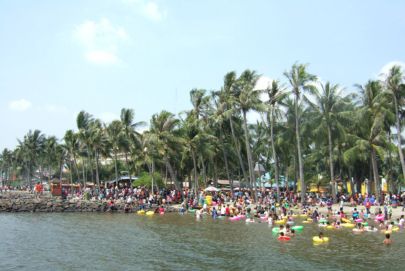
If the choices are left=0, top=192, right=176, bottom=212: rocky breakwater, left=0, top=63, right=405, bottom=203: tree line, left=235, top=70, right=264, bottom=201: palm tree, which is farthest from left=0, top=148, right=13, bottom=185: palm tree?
left=235, top=70, right=264, bottom=201: palm tree

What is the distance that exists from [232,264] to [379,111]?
3495cm

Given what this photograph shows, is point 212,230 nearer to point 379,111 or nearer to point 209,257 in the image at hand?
point 209,257

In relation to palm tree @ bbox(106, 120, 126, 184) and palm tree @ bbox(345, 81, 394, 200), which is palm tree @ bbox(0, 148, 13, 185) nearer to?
palm tree @ bbox(106, 120, 126, 184)

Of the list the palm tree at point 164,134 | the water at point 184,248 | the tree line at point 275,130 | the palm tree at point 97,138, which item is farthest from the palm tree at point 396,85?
the palm tree at point 97,138

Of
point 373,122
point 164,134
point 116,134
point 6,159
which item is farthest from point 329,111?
point 6,159

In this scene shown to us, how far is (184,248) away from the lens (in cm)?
2508

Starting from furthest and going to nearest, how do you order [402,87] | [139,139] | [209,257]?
[139,139], [402,87], [209,257]

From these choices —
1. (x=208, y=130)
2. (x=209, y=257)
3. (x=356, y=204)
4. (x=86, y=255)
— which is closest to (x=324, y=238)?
(x=209, y=257)

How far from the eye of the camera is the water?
20572 millimetres

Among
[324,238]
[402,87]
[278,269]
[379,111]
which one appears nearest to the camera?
[278,269]

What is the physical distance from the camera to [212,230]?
33.2 meters

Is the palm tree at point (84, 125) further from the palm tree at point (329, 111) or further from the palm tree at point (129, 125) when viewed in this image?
the palm tree at point (329, 111)

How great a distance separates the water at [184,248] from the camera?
2057 cm

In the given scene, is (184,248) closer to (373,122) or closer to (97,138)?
(373,122)
